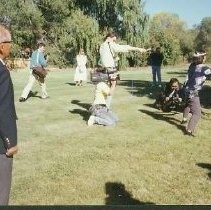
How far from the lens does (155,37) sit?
6000 cm

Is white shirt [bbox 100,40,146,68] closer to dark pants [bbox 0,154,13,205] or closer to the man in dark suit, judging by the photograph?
the man in dark suit

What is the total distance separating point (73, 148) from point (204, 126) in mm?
3944

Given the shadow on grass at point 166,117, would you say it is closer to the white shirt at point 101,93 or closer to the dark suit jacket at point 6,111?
the white shirt at point 101,93

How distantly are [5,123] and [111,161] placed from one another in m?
4.08

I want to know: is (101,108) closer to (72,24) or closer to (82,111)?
(82,111)

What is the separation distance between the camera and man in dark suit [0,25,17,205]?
14.7ft

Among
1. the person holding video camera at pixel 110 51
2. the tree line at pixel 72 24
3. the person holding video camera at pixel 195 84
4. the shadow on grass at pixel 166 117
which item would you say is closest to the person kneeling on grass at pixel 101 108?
the person holding video camera at pixel 110 51

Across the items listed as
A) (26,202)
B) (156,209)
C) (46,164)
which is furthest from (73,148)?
(156,209)

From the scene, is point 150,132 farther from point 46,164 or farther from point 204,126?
point 46,164

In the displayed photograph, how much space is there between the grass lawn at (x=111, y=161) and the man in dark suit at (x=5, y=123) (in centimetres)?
178

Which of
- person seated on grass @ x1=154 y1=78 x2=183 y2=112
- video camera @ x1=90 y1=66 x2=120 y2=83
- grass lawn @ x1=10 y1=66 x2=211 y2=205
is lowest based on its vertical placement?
grass lawn @ x1=10 y1=66 x2=211 y2=205

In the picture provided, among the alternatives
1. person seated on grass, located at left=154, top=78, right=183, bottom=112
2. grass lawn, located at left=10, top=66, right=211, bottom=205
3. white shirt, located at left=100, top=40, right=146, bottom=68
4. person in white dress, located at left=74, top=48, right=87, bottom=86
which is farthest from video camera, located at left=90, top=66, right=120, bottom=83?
person in white dress, located at left=74, top=48, right=87, bottom=86

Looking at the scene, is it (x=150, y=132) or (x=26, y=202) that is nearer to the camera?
(x=26, y=202)

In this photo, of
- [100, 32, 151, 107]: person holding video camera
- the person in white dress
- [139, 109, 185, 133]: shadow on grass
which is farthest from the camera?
the person in white dress
